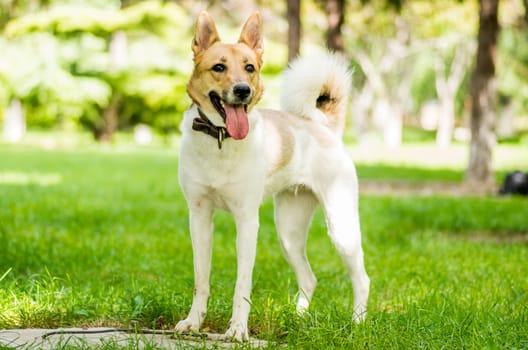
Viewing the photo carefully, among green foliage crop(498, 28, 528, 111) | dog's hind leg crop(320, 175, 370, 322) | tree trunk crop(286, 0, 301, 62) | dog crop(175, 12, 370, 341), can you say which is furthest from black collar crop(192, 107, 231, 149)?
green foliage crop(498, 28, 528, 111)

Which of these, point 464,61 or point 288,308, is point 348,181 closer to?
point 288,308

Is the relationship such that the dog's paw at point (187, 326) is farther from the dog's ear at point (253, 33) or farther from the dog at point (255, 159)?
the dog's ear at point (253, 33)

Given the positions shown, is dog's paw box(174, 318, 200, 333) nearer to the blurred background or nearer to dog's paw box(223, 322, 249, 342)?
dog's paw box(223, 322, 249, 342)

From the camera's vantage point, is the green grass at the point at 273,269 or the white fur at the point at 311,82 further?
the white fur at the point at 311,82

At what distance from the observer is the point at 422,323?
391cm

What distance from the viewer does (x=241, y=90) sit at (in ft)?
12.2

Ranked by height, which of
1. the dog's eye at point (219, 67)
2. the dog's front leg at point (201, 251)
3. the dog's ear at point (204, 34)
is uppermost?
the dog's ear at point (204, 34)

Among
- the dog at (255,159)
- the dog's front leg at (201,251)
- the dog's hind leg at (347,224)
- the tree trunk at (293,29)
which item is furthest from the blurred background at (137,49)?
the dog's front leg at (201,251)

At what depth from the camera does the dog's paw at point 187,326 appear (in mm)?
3951

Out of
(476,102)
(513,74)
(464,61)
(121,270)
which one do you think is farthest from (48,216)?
(513,74)

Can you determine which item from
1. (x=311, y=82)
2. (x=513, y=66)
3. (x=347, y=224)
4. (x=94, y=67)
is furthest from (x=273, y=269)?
(x=513, y=66)

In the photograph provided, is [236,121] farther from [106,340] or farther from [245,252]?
[106,340]

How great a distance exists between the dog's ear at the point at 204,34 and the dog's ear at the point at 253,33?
0.17m

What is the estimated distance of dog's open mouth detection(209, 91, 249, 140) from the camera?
378 centimetres
